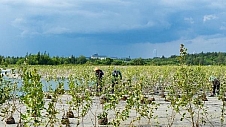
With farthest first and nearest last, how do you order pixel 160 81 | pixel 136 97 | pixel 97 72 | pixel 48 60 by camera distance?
pixel 48 60 → pixel 160 81 → pixel 97 72 → pixel 136 97

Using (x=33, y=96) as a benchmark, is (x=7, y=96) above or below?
below

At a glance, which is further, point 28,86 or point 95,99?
point 95,99

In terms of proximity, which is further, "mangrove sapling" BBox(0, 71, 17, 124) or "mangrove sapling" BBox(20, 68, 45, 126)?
"mangrove sapling" BBox(0, 71, 17, 124)

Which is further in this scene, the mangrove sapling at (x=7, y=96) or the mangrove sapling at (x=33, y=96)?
the mangrove sapling at (x=7, y=96)

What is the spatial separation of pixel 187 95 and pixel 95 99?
857 centimetres

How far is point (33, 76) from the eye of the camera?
6086 mm

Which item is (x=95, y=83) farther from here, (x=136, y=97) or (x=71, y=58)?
(x=71, y=58)

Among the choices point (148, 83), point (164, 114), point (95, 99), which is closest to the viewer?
point (164, 114)

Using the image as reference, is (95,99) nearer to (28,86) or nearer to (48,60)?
(28,86)

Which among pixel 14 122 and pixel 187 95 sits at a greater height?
pixel 187 95

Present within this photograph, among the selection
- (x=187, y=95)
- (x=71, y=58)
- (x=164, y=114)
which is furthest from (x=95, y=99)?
(x=71, y=58)

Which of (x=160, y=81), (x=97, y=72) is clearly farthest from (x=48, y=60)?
(x=97, y=72)

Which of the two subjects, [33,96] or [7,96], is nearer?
[33,96]

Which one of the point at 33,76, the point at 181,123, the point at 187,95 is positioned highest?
the point at 33,76
